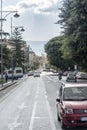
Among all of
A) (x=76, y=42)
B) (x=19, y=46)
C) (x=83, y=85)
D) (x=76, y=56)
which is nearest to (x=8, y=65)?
(x=19, y=46)

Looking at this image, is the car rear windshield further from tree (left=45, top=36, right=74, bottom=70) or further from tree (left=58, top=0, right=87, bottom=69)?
tree (left=45, top=36, right=74, bottom=70)

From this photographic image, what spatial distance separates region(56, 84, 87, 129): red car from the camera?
15.1 m

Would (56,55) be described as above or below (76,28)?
below

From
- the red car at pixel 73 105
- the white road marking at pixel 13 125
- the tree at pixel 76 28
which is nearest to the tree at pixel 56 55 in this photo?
the tree at pixel 76 28

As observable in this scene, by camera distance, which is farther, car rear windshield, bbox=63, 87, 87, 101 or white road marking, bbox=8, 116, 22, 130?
white road marking, bbox=8, 116, 22, 130

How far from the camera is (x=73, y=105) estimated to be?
15461 millimetres

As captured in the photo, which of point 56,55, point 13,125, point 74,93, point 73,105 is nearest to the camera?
point 73,105

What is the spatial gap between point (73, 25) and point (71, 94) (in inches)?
1657

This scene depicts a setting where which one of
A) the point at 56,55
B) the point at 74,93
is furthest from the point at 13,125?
the point at 56,55

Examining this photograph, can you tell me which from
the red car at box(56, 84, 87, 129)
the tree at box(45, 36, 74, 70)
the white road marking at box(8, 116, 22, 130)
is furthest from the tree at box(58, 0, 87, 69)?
the tree at box(45, 36, 74, 70)

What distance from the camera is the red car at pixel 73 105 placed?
1512 centimetres

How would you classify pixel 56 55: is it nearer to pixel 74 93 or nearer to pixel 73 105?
pixel 74 93

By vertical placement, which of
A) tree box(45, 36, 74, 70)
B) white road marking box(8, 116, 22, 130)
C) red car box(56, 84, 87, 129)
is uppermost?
tree box(45, 36, 74, 70)

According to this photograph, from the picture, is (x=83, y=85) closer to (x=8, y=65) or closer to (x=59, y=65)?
(x=8, y=65)
